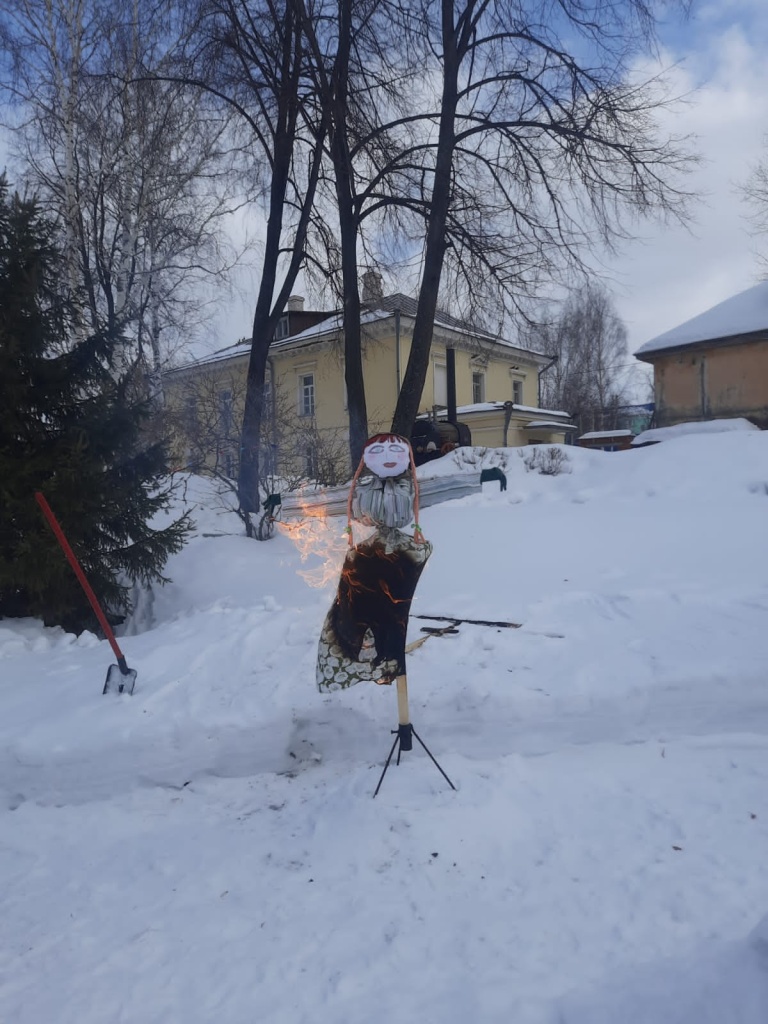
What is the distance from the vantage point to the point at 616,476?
1081cm

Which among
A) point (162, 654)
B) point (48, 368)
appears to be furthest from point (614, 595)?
point (48, 368)

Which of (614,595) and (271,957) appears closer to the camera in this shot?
(271,957)

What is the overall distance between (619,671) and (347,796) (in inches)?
78.4

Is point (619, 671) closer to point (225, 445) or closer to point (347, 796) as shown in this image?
point (347, 796)

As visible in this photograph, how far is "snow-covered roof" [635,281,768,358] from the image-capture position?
17688 mm

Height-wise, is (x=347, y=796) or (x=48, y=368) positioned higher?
(x=48, y=368)

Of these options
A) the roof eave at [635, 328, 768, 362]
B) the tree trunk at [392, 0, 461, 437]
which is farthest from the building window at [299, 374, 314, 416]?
the tree trunk at [392, 0, 461, 437]

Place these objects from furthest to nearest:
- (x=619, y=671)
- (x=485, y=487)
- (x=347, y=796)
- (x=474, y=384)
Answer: (x=474, y=384), (x=485, y=487), (x=619, y=671), (x=347, y=796)

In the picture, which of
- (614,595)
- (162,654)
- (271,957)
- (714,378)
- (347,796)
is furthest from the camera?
(714,378)

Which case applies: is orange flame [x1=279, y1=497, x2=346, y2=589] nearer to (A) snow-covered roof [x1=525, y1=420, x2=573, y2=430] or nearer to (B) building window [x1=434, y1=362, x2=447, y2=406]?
(B) building window [x1=434, y1=362, x2=447, y2=406]

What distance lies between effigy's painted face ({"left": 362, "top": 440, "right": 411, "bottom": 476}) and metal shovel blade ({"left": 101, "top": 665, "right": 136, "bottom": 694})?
2.32 m

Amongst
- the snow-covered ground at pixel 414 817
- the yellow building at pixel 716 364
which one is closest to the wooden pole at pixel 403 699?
the snow-covered ground at pixel 414 817

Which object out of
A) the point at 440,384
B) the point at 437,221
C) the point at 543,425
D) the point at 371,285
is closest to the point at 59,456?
the point at 437,221

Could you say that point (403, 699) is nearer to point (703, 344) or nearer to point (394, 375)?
point (703, 344)
